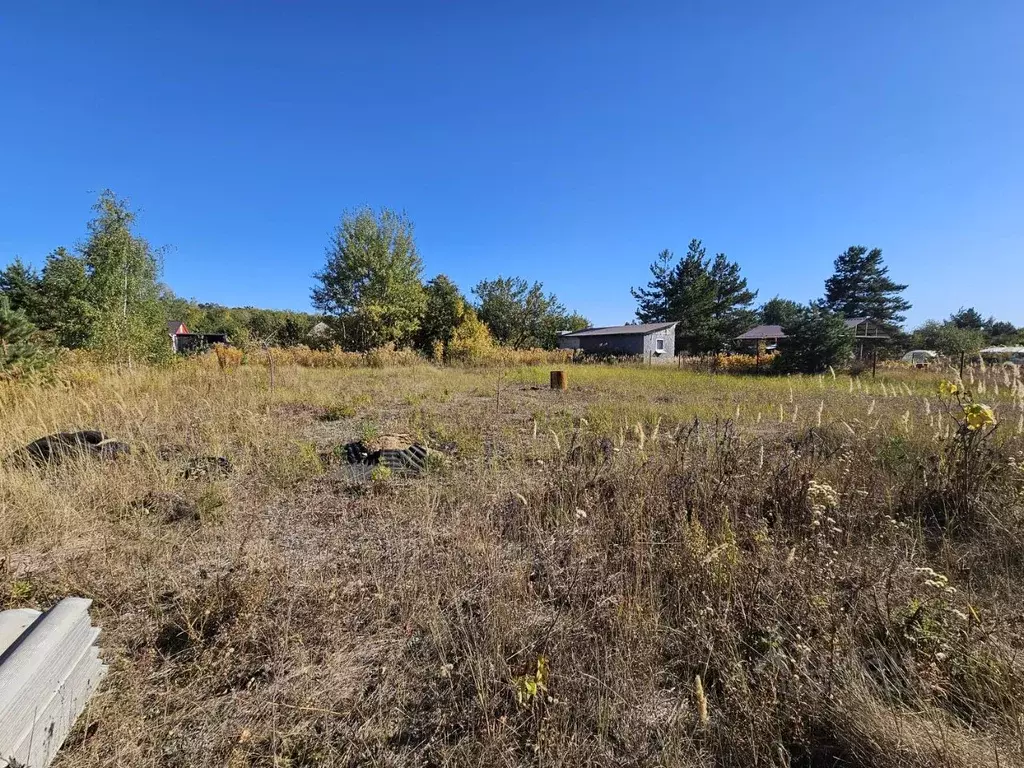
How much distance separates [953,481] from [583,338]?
102ft

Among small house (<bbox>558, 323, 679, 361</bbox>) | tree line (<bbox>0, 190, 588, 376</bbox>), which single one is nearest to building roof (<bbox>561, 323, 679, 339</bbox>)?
small house (<bbox>558, 323, 679, 361</bbox>)

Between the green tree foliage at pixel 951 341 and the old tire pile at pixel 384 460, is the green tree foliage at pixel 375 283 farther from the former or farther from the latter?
the green tree foliage at pixel 951 341

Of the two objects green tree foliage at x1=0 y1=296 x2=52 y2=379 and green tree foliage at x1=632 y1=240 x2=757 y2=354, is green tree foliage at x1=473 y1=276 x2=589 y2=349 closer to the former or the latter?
green tree foliage at x1=632 y1=240 x2=757 y2=354

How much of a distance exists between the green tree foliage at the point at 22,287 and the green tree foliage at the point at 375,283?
40.2 feet

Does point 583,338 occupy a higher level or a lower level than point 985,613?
higher

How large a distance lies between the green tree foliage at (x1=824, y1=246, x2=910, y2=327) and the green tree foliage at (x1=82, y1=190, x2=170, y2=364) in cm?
4844

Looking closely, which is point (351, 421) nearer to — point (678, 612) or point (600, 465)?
point (600, 465)

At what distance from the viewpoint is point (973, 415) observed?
233 centimetres

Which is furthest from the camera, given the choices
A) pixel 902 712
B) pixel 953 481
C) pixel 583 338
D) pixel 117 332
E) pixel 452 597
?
pixel 583 338

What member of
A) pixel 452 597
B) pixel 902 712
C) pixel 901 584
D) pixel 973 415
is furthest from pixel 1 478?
pixel 973 415

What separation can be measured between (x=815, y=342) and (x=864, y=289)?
31449 millimetres

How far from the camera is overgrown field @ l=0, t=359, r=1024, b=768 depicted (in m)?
1.22

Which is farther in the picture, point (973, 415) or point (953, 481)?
point (953, 481)

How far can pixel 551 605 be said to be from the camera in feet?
6.04
